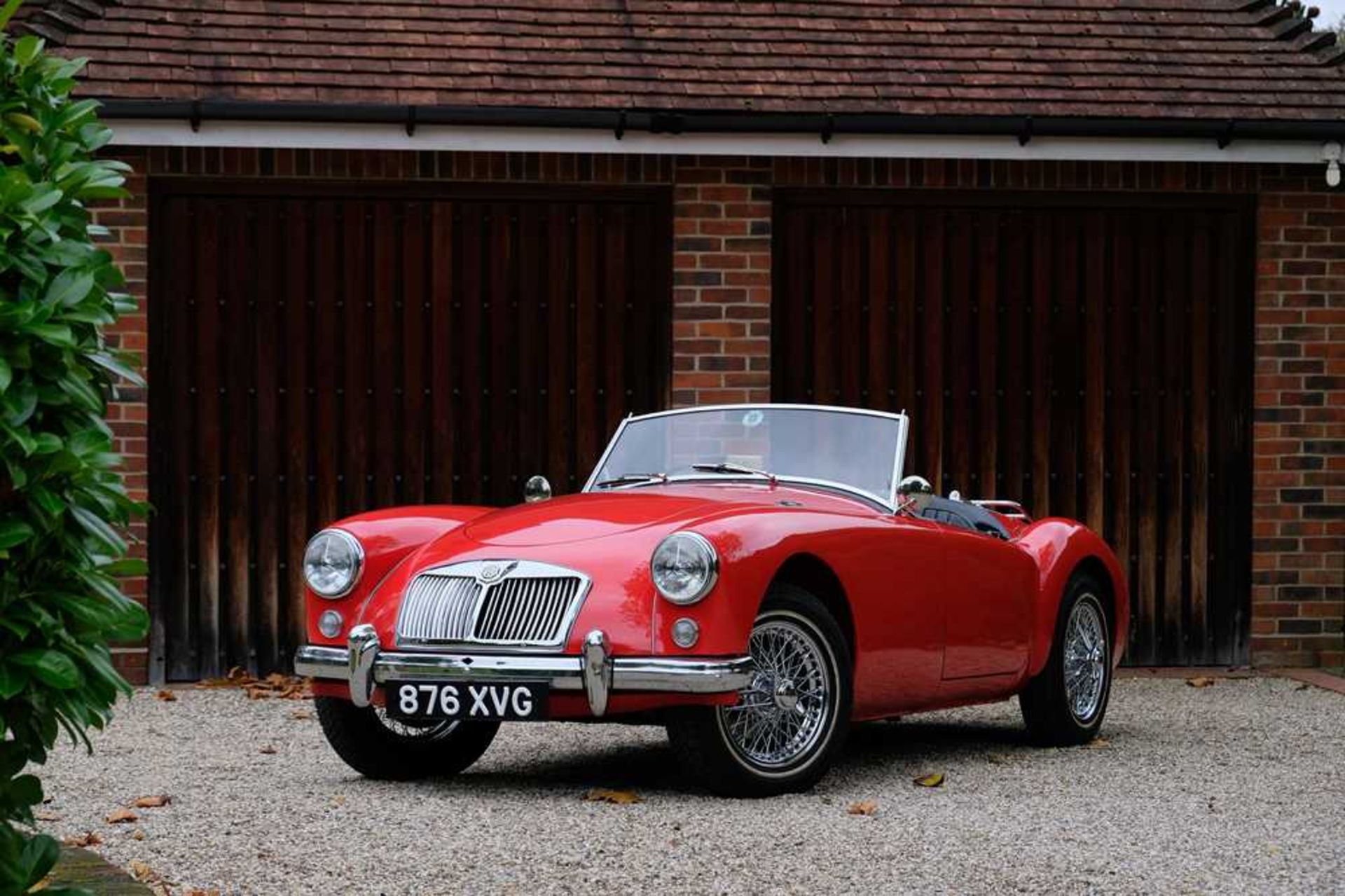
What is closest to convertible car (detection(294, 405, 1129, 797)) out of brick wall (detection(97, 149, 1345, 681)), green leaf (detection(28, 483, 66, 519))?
brick wall (detection(97, 149, 1345, 681))

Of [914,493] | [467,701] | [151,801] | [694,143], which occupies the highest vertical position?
[694,143]

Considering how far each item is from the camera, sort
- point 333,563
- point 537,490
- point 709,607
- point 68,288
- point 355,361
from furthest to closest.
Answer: point 355,361 → point 537,490 → point 333,563 → point 709,607 → point 68,288

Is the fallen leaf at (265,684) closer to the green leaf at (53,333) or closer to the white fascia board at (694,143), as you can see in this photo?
the white fascia board at (694,143)

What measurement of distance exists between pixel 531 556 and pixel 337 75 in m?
4.92

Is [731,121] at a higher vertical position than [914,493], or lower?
higher

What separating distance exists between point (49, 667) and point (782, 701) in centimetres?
363

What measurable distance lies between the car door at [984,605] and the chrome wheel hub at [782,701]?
882mm

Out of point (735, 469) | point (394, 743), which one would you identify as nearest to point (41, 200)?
point (394, 743)

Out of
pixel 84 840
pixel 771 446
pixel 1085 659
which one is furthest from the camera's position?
pixel 1085 659

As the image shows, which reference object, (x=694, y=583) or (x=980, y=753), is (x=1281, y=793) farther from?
(x=694, y=583)

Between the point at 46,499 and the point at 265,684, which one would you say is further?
the point at 265,684

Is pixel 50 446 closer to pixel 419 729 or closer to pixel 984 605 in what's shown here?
pixel 419 729

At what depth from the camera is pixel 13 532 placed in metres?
3.60

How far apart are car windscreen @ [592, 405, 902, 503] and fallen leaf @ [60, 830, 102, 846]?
2.75 metres
